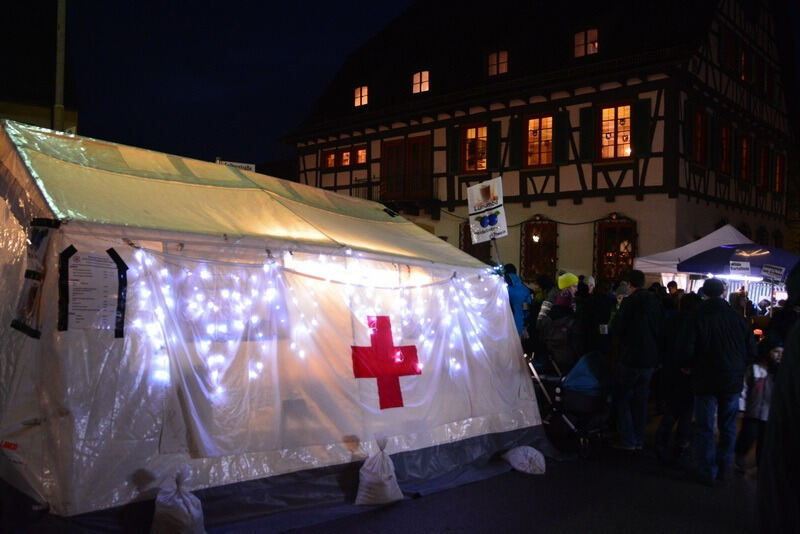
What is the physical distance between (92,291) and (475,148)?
613 inches

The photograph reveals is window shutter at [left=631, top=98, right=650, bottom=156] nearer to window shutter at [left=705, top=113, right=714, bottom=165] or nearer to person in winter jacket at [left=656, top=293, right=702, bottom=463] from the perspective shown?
window shutter at [left=705, top=113, right=714, bottom=165]

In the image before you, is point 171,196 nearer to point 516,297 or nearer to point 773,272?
point 516,297

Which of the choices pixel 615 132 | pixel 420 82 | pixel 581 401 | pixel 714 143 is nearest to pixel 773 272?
pixel 581 401

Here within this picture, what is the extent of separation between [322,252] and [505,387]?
2680 millimetres

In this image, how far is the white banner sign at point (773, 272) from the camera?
10305 millimetres

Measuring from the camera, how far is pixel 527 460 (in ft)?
20.6

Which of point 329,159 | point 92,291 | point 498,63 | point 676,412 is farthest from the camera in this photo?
point 329,159

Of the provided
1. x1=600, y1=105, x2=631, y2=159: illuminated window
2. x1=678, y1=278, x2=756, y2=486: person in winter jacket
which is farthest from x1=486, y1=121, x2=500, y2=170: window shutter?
x1=678, y1=278, x2=756, y2=486: person in winter jacket

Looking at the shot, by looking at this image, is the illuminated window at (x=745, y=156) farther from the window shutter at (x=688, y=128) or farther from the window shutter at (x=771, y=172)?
the window shutter at (x=688, y=128)

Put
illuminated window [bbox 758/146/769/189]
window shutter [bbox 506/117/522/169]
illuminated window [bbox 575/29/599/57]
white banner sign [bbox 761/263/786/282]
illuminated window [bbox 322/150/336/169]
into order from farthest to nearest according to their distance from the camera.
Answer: illuminated window [bbox 322/150/336/169], illuminated window [bbox 758/146/769/189], window shutter [bbox 506/117/522/169], illuminated window [bbox 575/29/599/57], white banner sign [bbox 761/263/786/282]

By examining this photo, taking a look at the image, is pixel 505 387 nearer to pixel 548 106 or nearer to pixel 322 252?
pixel 322 252

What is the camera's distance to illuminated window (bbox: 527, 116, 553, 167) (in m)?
17.3

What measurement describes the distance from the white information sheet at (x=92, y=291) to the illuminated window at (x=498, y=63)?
16081 mm

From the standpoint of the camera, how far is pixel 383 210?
324 inches
